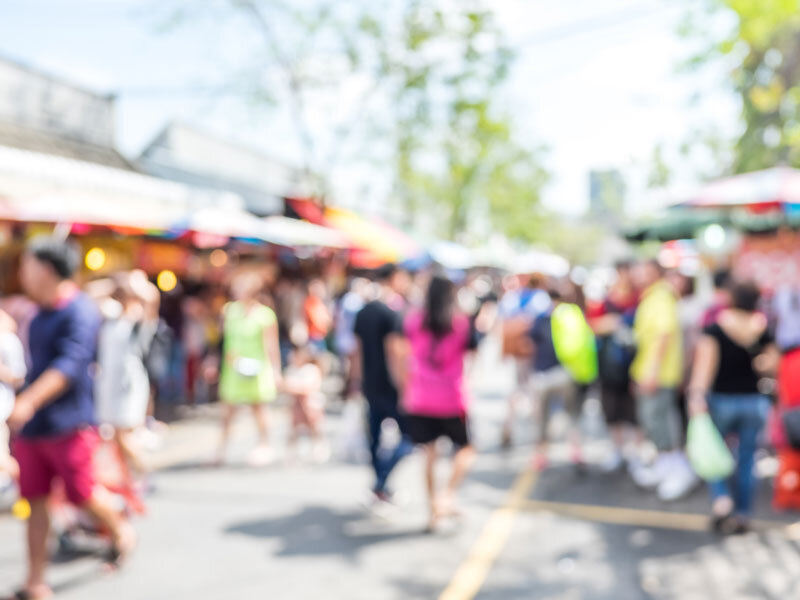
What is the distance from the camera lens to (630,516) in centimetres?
542

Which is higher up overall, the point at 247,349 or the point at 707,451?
the point at 247,349

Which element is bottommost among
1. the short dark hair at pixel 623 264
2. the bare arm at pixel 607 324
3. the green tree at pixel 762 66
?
the bare arm at pixel 607 324

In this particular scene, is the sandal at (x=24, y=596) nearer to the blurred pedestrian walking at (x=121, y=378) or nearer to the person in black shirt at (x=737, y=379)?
the blurred pedestrian walking at (x=121, y=378)

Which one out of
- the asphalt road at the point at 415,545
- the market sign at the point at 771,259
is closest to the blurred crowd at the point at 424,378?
the asphalt road at the point at 415,545

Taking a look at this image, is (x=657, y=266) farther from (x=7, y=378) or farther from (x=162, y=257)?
(x=162, y=257)

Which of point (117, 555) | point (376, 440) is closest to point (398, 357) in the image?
point (376, 440)

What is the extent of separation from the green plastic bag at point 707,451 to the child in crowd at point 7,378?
453 centimetres

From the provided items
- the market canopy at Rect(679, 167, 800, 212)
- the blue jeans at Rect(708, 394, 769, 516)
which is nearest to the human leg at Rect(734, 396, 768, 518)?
the blue jeans at Rect(708, 394, 769, 516)

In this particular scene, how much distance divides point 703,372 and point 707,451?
0.54 metres

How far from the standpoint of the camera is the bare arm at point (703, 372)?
4.82 metres

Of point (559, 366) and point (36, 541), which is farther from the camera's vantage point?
point (559, 366)

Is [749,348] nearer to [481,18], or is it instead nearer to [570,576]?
[570,576]

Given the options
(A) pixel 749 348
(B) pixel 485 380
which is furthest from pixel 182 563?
(B) pixel 485 380

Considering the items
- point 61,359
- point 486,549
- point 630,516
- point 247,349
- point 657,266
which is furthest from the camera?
point 247,349
